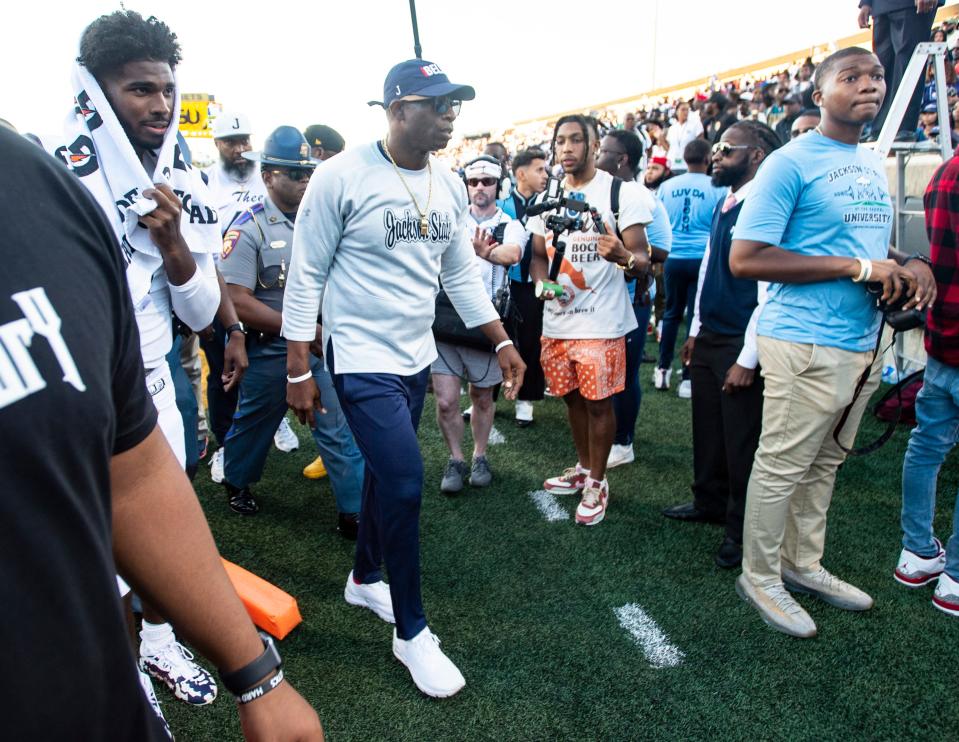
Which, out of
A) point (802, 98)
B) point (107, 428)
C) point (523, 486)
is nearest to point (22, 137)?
point (107, 428)

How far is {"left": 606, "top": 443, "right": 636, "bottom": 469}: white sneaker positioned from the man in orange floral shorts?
27.0 inches

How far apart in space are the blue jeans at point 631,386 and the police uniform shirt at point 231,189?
299 centimetres

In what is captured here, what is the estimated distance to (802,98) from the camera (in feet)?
38.1

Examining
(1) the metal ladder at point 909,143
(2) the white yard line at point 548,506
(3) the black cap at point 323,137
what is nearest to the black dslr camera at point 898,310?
(1) the metal ladder at point 909,143

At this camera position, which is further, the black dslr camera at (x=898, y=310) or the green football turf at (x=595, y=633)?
the black dslr camera at (x=898, y=310)

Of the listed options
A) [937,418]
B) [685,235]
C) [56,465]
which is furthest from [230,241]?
[685,235]

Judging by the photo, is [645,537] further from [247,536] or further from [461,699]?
[247,536]

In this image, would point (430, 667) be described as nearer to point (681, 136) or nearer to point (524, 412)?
point (524, 412)

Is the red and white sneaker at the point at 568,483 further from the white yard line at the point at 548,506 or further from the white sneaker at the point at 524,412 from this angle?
the white sneaker at the point at 524,412

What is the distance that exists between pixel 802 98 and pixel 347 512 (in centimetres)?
1157

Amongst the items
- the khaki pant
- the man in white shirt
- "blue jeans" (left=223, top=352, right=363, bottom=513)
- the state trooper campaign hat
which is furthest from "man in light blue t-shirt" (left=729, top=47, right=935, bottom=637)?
the man in white shirt

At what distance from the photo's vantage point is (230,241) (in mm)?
3422

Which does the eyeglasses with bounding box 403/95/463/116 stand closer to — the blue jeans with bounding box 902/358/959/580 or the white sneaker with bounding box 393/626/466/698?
the white sneaker with bounding box 393/626/466/698

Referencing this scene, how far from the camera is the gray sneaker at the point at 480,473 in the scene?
4.28 metres
